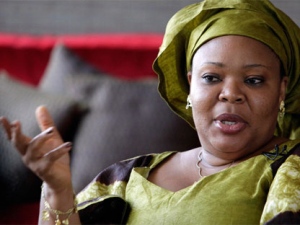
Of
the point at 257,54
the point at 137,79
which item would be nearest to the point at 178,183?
the point at 257,54

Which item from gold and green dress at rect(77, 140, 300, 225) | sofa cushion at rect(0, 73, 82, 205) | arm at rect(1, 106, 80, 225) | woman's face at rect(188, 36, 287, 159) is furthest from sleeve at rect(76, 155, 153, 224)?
sofa cushion at rect(0, 73, 82, 205)

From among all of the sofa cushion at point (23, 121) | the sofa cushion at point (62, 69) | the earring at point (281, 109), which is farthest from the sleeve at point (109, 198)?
the sofa cushion at point (62, 69)

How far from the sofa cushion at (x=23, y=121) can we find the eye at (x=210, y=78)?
0.97 metres

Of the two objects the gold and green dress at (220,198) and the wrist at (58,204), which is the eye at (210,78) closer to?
the gold and green dress at (220,198)

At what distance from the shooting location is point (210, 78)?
5.99ft

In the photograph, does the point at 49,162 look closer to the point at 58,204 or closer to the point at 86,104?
the point at 58,204

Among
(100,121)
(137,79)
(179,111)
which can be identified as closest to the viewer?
(179,111)

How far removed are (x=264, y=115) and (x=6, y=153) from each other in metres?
1.15

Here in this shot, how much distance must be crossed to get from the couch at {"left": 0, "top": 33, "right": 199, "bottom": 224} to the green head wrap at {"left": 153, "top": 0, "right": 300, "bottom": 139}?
1.83 ft

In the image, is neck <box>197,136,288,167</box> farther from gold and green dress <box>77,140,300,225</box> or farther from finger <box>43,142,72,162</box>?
finger <box>43,142,72,162</box>

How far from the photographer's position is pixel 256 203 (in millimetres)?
1698

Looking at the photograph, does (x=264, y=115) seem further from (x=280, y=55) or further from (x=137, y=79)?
(x=137, y=79)

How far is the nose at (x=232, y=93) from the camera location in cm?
176

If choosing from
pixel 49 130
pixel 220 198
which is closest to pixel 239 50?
pixel 220 198
